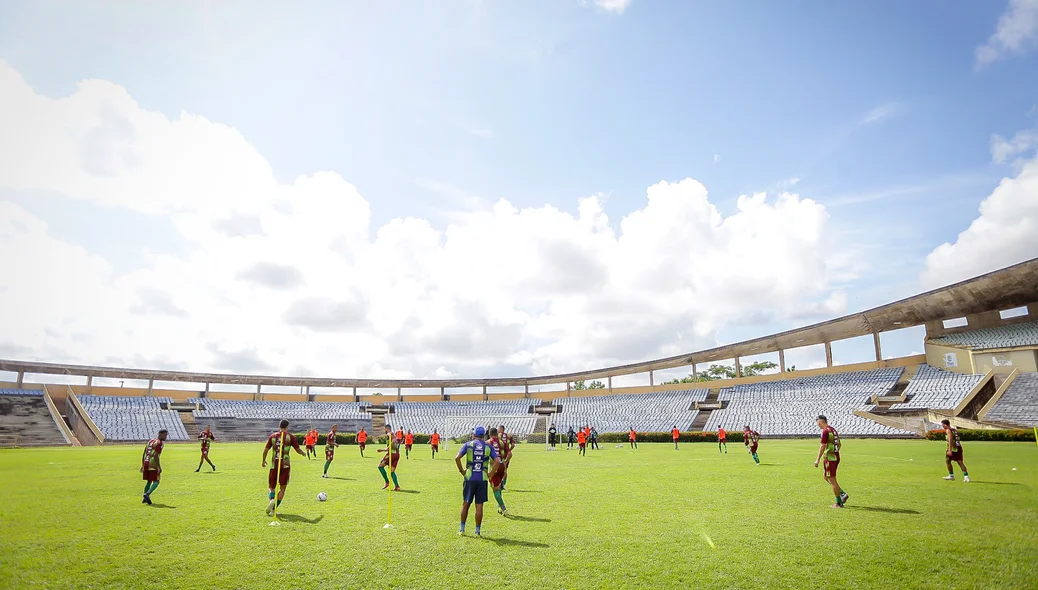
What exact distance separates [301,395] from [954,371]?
265ft

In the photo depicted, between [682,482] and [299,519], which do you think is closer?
[299,519]

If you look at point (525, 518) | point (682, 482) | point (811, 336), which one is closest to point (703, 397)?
point (811, 336)

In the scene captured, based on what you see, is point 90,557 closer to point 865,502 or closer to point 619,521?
point 619,521

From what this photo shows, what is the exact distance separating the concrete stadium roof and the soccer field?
33.1 metres

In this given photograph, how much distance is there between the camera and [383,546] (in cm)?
874

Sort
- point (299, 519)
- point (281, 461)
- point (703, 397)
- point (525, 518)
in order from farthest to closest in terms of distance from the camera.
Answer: point (703, 397) → point (281, 461) → point (525, 518) → point (299, 519)

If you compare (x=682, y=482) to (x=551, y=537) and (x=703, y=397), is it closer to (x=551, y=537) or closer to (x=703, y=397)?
(x=551, y=537)

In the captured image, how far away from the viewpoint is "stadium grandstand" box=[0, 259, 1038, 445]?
4200 cm

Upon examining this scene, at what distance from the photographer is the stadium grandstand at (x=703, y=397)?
42.0m

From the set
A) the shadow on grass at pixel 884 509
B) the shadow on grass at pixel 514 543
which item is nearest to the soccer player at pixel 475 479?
the shadow on grass at pixel 514 543

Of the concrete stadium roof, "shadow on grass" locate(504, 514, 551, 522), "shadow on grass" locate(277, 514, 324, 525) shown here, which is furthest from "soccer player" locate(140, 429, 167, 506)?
the concrete stadium roof

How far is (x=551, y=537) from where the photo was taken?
9328mm

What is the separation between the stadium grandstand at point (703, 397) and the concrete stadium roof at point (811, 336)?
160 millimetres

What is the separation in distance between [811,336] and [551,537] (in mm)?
55463
